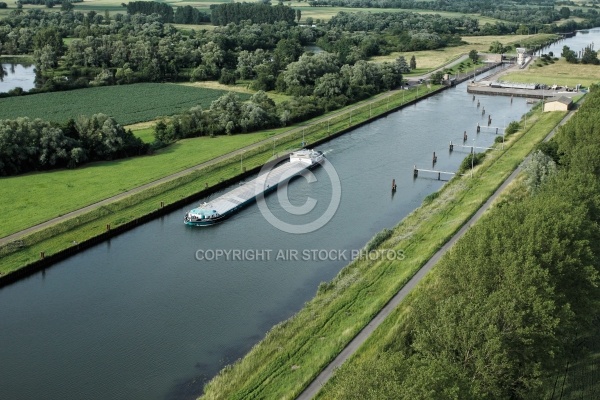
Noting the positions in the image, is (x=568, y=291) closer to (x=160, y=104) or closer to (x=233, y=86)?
(x=160, y=104)

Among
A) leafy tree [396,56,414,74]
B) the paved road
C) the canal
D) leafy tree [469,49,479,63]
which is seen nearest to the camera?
the paved road

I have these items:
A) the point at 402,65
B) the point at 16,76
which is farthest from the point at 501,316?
the point at 16,76

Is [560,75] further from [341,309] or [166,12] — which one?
[166,12]

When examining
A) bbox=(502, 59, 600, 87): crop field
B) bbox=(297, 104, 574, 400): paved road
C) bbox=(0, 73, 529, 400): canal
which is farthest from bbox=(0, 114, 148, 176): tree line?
bbox=(502, 59, 600, 87): crop field

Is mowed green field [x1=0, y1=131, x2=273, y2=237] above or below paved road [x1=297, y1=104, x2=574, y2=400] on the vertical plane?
above

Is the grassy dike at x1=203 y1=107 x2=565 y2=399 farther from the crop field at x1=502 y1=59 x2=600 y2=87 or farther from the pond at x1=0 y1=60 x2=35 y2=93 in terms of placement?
the pond at x1=0 y1=60 x2=35 y2=93

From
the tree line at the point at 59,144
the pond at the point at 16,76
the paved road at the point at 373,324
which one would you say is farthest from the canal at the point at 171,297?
the pond at the point at 16,76
